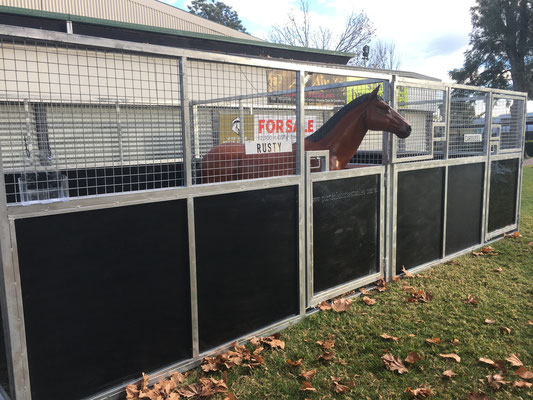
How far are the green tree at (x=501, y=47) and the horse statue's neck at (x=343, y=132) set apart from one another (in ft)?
104

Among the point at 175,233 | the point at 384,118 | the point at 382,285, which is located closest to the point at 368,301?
the point at 382,285

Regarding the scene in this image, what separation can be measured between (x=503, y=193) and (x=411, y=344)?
186 inches

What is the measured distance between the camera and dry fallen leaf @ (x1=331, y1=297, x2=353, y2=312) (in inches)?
169

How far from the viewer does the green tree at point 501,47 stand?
1193 inches

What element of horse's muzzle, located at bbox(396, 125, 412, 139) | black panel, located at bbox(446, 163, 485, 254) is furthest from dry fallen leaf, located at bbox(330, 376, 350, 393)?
black panel, located at bbox(446, 163, 485, 254)

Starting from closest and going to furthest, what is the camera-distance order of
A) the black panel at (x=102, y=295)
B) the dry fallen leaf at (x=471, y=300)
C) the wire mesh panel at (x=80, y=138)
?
the black panel at (x=102, y=295) → the wire mesh panel at (x=80, y=138) → the dry fallen leaf at (x=471, y=300)

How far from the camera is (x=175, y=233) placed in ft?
10.1

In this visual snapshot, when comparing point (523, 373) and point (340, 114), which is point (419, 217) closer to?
point (340, 114)

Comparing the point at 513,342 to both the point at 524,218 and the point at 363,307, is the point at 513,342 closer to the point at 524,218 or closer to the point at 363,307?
the point at 363,307

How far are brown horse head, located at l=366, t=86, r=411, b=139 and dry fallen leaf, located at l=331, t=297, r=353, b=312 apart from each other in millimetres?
2019

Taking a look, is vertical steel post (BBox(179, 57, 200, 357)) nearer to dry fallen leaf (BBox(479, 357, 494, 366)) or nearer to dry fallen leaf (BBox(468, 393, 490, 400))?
dry fallen leaf (BBox(468, 393, 490, 400))

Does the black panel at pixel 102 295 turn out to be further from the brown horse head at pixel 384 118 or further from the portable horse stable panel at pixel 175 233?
the brown horse head at pixel 384 118

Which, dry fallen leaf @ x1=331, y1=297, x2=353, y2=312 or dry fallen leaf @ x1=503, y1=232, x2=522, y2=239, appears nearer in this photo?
dry fallen leaf @ x1=331, y1=297, x2=353, y2=312

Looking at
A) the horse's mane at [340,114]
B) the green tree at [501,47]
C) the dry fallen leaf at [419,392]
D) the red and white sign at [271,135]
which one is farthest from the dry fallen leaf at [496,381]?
the green tree at [501,47]
